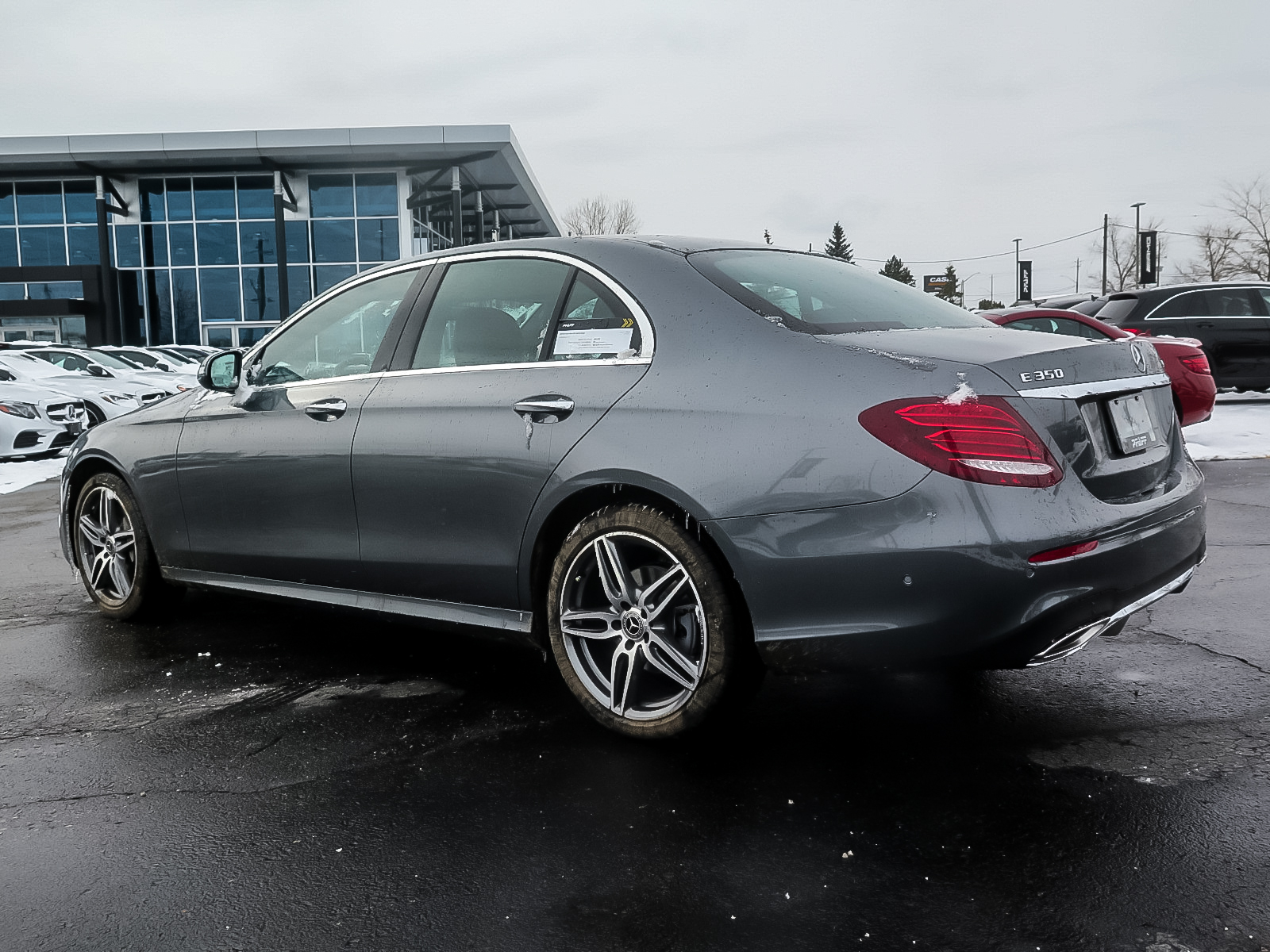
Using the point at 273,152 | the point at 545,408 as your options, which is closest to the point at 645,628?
the point at 545,408

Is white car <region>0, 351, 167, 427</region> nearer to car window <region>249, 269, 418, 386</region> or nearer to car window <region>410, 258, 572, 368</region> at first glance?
car window <region>249, 269, 418, 386</region>

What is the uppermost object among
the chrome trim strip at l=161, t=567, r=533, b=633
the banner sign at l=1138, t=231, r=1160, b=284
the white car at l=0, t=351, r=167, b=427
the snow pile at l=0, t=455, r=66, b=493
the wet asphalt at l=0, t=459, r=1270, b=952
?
the banner sign at l=1138, t=231, r=1160, b=284

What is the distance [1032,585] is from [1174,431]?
1108mm

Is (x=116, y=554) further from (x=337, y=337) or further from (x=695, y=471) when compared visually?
(x=695, y=471)

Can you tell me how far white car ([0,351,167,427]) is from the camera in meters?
15.1

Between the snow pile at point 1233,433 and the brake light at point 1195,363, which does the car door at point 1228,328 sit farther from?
the brake light at point 1195,363

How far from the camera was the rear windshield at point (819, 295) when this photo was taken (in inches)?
128

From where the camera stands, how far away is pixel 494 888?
2.51 m

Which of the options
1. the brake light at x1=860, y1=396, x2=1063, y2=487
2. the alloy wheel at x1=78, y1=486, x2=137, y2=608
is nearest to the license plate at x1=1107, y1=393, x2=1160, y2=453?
the brake light at x1=860, y1=396, x2=1063, y2=487

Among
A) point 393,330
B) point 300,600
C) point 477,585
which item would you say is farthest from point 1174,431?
point 300,600

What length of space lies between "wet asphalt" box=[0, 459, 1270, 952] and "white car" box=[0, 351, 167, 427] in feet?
38.8

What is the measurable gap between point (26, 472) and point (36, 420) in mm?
1214

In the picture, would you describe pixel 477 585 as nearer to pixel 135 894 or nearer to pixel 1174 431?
pixel 135 894

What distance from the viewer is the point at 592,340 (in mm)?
3455
